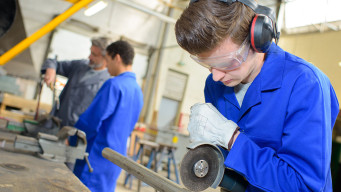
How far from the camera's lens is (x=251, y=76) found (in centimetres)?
103

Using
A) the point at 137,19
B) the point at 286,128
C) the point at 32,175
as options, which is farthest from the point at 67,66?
the point at 137,19

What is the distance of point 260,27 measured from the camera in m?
0.84

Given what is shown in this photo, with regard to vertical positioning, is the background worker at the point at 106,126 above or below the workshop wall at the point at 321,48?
below

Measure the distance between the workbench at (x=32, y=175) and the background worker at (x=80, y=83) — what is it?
1.20 metres

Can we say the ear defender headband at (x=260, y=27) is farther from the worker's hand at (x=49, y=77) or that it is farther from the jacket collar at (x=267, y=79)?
the worker's hand at (x=49, y=77)

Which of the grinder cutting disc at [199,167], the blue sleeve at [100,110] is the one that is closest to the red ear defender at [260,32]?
the grinder cutting disc at [199,167]

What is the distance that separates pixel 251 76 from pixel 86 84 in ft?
6.96

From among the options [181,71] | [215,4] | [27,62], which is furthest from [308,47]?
[215,4]

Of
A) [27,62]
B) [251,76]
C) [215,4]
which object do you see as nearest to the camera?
[215,4]

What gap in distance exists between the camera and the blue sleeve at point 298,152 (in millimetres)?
768

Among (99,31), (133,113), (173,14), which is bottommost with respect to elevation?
(133,113)

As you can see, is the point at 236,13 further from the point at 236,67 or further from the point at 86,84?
the point at 86,84

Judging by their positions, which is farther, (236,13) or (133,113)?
(133,113)

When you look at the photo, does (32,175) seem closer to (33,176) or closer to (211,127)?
(33,176)
